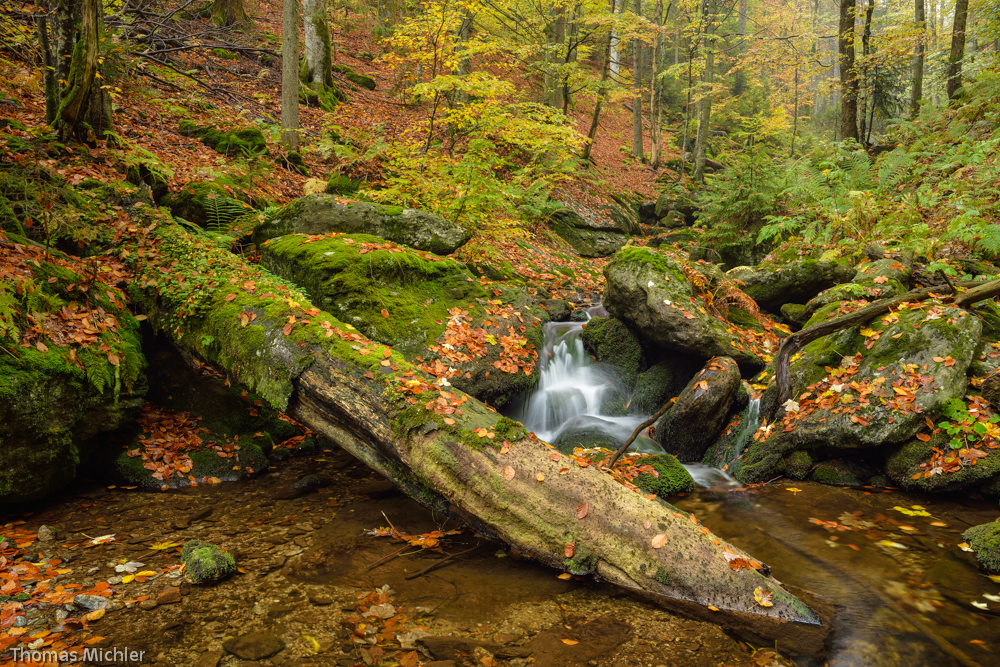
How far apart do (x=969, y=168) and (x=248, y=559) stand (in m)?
Answer: 13.9

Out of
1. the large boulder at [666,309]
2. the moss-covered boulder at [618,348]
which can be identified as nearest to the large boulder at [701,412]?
the large boulder at [666,309]

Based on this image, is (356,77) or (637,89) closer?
(356,77)

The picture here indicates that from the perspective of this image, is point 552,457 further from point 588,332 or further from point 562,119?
point 562,119

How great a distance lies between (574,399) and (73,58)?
8.29 meters

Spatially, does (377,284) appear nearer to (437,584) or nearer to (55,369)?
(55,369)

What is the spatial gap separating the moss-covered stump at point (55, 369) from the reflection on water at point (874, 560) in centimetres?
581

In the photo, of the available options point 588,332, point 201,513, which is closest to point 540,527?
point 201,513

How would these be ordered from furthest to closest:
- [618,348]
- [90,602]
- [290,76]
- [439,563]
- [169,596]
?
[290,76] < [618,348] < [439,563] < [169,596] < [90,602]

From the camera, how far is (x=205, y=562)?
11.5ft

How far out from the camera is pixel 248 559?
3.85 m

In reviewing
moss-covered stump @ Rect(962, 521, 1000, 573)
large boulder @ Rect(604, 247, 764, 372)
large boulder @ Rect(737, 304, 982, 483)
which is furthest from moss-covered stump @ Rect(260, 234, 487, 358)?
moss-covered stump @ Rect(962, 521, 1000, 573)

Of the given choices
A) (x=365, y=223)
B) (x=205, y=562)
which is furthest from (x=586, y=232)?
(x=205, y=562)

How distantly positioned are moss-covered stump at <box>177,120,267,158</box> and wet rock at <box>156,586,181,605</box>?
27.8ft

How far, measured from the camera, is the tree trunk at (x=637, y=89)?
1998 centimetres
